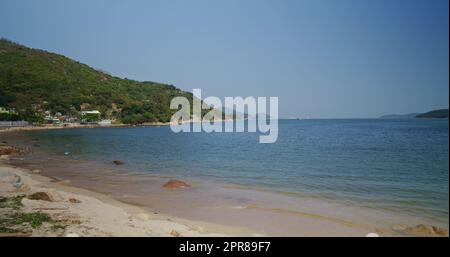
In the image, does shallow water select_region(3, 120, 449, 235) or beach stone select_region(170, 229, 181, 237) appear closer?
beach stone select_region(170, 229, 181, 237)

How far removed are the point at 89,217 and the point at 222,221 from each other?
14.1 feet

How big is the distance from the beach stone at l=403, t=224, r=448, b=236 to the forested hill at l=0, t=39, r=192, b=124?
113913 mm

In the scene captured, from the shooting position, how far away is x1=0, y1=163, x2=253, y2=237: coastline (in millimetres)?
8859

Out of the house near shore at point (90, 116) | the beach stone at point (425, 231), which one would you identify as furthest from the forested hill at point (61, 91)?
the beach stone at point (425, 231)

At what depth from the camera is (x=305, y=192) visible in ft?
51.8

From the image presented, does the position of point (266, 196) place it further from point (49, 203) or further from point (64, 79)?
point (64, 79)

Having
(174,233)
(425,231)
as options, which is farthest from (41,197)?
(425,231)

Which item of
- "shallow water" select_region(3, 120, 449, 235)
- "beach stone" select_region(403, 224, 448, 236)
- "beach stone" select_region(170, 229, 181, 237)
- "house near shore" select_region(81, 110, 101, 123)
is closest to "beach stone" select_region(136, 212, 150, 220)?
"shallow water" select_region(3, 120, 449, 235)

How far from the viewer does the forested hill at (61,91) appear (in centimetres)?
11300

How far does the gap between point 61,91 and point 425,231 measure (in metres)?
137

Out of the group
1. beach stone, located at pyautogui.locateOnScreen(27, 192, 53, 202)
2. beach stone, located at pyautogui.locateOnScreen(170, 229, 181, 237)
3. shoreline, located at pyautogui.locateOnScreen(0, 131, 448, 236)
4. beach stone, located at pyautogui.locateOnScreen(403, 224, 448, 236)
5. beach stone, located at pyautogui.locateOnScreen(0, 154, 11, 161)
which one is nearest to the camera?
beach stone, located at pyautogui.locateOnScreen(170, 229, 181, 237)

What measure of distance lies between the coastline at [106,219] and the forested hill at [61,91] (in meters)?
105

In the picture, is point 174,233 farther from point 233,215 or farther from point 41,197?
point 41,197

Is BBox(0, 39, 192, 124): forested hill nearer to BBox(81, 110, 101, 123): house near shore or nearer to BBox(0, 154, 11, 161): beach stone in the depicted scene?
BBox(81, 110, 101, 123): house near shore
